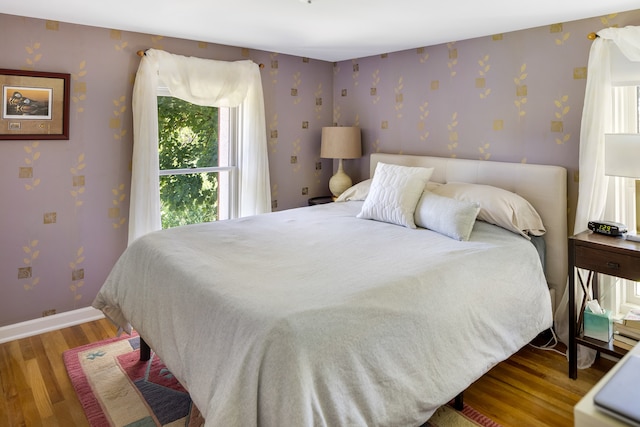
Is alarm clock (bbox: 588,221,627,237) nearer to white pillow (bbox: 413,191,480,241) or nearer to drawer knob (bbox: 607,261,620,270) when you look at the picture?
drawer knob (bbox: 607,261,620,270)

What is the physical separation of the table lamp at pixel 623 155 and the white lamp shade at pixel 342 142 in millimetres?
2250

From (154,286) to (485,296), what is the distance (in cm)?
170

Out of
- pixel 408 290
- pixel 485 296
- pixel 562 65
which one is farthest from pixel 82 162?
pixel 562 65

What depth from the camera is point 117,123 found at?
10.8 feet

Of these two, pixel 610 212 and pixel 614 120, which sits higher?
pixel 614 120

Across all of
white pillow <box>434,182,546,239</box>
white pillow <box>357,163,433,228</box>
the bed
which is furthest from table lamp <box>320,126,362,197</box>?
white pillow <box>434,182,546,239</box>

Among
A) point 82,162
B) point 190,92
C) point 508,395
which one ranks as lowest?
point 508,395

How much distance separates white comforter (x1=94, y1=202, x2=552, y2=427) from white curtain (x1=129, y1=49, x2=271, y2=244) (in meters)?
0.81

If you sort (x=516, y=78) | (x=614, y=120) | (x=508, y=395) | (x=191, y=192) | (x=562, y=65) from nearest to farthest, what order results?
1. (x=508, y=395)
2. (x=614, y=120)
3. (x=562, y=65)
4. (x=516, y=78)
5. (x=191, y=192)

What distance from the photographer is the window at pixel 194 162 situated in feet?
12.0

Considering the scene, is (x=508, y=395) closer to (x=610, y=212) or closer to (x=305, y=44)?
(x=610, y=212)

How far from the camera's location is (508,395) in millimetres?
2312

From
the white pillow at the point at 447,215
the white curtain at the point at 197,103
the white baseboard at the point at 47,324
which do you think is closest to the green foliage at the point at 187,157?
the white curtain at the point at 197,103

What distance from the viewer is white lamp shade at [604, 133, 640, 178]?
7.14ft
